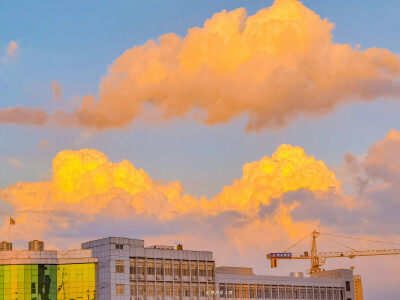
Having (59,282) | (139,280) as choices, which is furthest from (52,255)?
(139,280)

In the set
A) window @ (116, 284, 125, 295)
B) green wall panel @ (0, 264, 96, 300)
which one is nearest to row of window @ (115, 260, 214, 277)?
window @ (116, 284, 125, 295)

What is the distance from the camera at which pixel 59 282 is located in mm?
185750

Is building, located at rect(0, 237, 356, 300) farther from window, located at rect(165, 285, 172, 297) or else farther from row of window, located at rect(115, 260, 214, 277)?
window, located at rect(165, 285, 172, 297)

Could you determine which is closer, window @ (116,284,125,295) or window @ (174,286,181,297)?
window @ (116,284,125,295)

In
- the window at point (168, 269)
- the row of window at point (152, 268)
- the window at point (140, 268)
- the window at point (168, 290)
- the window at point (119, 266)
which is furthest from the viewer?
the window at point (168, 269)

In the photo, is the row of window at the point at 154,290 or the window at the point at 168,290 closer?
the row of window at the point at 154,290

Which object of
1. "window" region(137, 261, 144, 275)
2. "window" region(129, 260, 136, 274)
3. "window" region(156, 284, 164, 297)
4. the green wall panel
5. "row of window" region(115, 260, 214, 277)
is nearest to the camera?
the green wall panel

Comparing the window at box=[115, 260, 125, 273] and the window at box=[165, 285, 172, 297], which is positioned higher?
the window at box=[115, 260, 125, 273]

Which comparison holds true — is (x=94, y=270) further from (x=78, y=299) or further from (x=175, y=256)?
(x=175, y=256)

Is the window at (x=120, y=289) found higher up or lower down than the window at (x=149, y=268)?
lower down

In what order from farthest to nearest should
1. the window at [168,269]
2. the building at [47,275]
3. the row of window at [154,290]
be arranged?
the window at [168,269] → the row of window at [154,290] → the building at [47,275]

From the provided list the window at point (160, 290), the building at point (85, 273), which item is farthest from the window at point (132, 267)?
the window at point (160, 290)

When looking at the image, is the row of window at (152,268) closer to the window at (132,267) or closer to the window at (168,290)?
the window at (132,267)

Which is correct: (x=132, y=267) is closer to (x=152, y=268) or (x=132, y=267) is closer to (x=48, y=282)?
(x=152, y=268)
